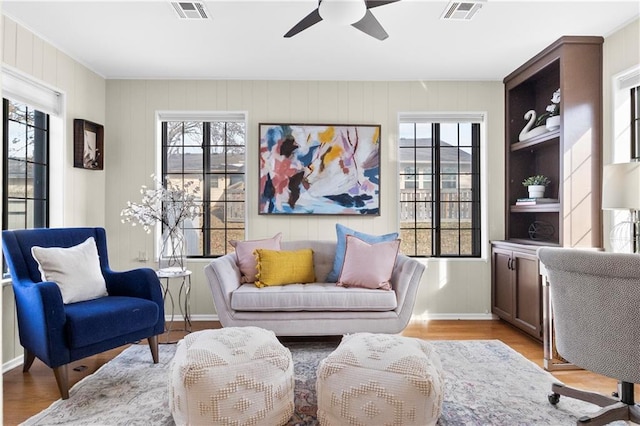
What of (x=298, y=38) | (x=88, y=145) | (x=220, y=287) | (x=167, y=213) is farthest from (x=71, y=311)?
(x=298, y=38)

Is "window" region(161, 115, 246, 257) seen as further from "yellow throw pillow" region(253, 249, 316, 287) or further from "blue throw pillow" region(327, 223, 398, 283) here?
"blue throw pillow" region(327, 223, 398, 283)

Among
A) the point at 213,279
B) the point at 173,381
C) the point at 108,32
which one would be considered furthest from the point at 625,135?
the point at 108,32

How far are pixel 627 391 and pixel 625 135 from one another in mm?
2017

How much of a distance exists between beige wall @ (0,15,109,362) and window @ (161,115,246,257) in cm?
70

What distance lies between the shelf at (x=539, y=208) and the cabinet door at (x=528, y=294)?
44 cm

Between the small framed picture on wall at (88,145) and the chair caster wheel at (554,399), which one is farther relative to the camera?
the small framed picture on wall at (88,145)

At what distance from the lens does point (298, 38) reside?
354 centimetres

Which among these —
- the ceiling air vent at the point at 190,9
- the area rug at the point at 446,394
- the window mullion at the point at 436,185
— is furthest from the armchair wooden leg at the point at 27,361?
the window mullion at the point at 436,185

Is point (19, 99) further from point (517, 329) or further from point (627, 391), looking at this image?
point (517, 329)

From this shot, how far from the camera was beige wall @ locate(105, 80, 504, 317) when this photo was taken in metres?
4.50

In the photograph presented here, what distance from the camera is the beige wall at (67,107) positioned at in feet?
10.6

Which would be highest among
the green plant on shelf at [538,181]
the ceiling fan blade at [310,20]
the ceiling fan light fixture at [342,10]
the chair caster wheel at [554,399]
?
the ceiling fan blade at [310,20]

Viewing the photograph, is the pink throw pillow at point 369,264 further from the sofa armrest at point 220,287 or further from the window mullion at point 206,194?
the window mullion at point 206,194

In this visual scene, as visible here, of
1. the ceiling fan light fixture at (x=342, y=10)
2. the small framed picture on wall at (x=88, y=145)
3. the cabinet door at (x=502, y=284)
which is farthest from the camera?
the cabinet door at (x=502, y=284)
